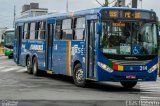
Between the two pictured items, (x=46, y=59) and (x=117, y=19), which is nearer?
(x=117, y=19)

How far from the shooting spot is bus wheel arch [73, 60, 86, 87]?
19922 mm

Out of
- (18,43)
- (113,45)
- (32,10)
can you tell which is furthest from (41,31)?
(32,10)

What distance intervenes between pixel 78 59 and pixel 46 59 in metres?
4.42

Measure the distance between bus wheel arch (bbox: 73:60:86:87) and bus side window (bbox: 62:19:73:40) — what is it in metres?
1.29

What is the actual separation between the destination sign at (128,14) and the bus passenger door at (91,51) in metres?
0.63

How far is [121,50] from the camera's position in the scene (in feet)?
61.3

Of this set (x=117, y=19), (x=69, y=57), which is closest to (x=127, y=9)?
(x=117, y=19)

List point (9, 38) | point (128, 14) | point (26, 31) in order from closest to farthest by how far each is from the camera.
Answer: point (128, 14) → point (26, 31) → point (9, 38)

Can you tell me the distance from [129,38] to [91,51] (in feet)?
4.66

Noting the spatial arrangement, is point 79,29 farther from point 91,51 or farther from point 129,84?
point 129,84

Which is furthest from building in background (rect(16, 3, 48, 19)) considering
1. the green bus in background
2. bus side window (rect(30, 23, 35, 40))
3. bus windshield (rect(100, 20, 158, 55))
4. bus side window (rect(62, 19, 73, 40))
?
bus windshield (rect(100, 20, 158, 55))

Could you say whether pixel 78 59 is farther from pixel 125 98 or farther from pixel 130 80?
pixel 125 98

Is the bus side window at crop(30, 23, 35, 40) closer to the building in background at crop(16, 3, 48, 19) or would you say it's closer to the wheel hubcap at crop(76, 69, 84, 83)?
the wheel hubcap at crop(76, 69, 84, 83)

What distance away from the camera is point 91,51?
19125mm
